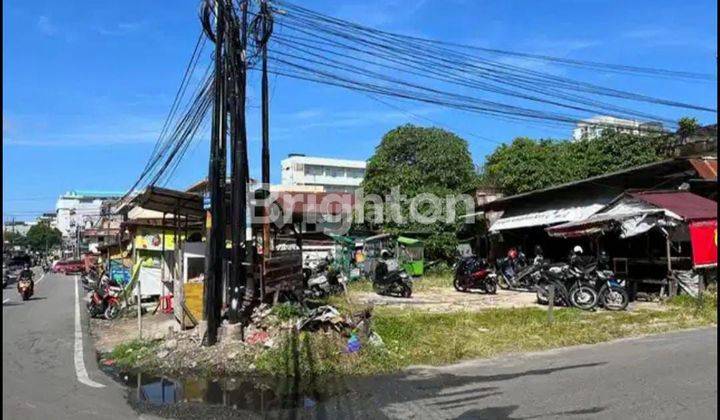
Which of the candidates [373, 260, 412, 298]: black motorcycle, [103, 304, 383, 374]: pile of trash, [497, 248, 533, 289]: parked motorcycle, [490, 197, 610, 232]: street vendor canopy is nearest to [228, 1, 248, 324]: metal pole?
[103, 304, 383, 374]: pile of trash

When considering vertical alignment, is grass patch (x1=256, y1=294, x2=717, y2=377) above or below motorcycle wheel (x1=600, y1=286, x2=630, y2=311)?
below

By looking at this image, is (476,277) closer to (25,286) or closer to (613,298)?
(613,298)

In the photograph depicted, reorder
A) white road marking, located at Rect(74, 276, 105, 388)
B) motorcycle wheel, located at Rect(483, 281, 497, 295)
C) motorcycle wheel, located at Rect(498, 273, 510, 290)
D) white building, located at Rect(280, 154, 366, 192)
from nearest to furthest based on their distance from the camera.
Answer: white road marking, located at Rect(74, 276, 105, 388)
motorcycle wheel, located at Rect(483, 281, 497, 295)
motorcycle wheel, located at Rect(498, 273, 510, 290)
white building, located at Rect(280, 154, 366, 192)

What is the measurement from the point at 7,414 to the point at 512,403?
18.5 ft

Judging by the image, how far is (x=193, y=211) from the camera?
51.4 ft

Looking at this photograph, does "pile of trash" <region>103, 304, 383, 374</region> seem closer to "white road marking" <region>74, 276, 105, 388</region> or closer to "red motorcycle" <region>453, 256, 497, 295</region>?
"white road marking" <region>74, 276, 105, 388</region>

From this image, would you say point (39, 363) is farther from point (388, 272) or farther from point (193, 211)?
point (388, 272)

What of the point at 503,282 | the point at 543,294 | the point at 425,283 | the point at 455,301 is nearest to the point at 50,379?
the point at 455,301

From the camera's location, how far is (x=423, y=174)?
3197cm

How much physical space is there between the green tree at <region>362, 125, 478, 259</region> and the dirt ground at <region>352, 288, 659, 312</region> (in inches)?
302

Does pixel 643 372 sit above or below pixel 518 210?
below

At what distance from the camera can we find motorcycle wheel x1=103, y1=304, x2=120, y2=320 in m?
17.1

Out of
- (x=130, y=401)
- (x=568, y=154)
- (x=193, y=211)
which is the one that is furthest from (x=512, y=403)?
(x=568, y=154)

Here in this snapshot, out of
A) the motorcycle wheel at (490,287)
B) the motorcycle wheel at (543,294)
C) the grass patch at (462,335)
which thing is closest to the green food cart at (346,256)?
the motorcycle wheel at (490,287)
